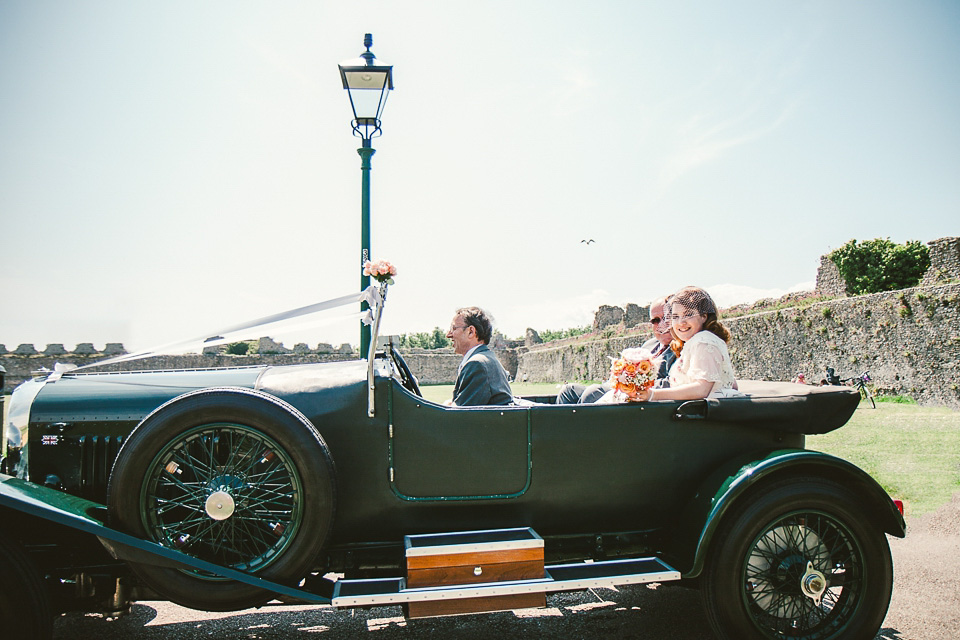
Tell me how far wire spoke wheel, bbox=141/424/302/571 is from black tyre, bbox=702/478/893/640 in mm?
2144

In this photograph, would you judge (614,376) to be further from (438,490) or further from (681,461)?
(438,490)

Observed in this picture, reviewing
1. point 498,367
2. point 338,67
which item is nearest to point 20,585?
point 498,367

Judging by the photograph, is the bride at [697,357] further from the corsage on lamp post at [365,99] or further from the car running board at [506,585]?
the corsage on lamp post at [365,99]

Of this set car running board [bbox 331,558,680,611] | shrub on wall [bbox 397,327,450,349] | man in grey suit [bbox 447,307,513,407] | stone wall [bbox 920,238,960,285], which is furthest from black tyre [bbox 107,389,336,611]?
shrub on wall [bbox 397,327,450,349]

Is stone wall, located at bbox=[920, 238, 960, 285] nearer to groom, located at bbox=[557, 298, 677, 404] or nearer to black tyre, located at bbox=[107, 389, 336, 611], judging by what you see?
groom, located at bbox=[557, 298, 677, 404]

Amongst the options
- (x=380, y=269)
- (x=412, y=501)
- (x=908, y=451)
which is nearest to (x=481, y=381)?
(x=412, y=501)

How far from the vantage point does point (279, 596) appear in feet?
9.23

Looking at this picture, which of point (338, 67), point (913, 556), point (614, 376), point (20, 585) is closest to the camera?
point (20, 585)

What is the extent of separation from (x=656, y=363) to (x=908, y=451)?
6.19 m

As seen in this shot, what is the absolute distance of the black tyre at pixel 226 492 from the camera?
278 cm

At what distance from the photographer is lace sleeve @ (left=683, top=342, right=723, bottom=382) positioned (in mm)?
3512

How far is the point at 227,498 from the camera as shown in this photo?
111 inches

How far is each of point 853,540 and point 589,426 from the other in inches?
58.9

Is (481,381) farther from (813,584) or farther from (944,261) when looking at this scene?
(944,261)
